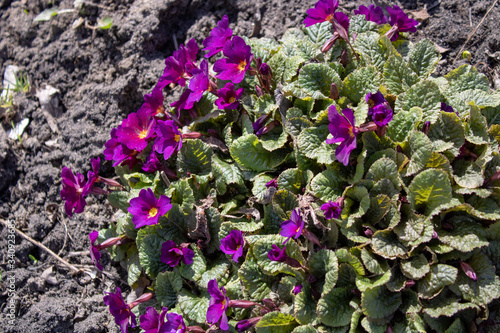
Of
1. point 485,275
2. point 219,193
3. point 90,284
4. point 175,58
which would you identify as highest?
point 175,58

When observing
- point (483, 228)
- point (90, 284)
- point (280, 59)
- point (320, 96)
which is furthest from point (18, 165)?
point (483, 228)

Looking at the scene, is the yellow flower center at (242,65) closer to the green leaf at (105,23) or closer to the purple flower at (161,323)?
the purple flower at (161,323)

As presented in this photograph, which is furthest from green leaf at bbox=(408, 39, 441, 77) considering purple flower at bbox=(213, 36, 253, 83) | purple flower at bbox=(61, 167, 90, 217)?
purple flower at bbox=(61, 167, 90, 217)

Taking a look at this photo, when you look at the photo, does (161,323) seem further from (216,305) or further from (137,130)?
(137,130)

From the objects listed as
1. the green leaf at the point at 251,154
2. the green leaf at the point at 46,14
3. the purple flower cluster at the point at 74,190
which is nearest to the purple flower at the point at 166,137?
the green leaf at the point at 251,154

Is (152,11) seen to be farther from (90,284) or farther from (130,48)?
(90,284)

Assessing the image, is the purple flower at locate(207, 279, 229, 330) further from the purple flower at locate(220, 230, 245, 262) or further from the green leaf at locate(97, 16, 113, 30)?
the green leaf at locate(97, 16, 113, 30)
